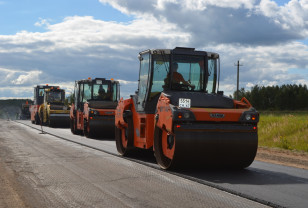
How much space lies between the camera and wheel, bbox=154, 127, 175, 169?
30.0ft

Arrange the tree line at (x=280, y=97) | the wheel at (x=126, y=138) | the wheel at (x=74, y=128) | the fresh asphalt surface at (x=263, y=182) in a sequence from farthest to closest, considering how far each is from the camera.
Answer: the tree line at (x=280, y=97) → the wheel at (x=74, y=128) → the wheel at (x=126, y=138) → the fresh asphalt surface at (x=263, y=182)

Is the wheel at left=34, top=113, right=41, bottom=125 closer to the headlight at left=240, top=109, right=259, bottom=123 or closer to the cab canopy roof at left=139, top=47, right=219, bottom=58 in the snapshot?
the cab canopy roof at left=139, top=47, right=219, bottom=58

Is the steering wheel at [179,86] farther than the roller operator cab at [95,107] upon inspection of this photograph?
No

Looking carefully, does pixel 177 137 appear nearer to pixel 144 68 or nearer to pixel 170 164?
pixel 170 164

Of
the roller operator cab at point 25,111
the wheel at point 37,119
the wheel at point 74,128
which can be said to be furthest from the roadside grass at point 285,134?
the roller operator cab at point 25,111

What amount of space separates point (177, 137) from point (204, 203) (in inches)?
94.4

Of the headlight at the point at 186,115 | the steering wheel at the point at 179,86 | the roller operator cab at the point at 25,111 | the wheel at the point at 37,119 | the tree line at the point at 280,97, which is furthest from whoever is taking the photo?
the tree line at the point at 280,97

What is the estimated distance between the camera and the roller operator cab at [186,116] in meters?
8.60

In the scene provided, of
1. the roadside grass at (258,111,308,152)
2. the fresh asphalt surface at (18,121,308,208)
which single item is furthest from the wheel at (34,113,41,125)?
the fresh asphalt surface at (18,121,308,208)

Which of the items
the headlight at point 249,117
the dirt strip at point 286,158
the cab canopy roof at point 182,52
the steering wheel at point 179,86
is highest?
the cab canopy roof at point 182,52

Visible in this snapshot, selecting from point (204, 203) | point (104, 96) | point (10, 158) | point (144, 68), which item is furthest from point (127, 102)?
Result: point (104, 96)

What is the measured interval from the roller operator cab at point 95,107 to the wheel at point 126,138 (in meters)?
7.59

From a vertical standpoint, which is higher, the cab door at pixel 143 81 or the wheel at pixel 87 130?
the cab door at pixel 143 81

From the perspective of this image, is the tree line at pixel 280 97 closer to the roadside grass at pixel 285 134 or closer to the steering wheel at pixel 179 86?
the roadside grass at pixel 285 134
